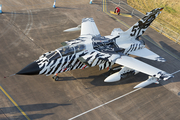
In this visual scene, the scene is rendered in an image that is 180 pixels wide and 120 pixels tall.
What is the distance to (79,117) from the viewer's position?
590 inches

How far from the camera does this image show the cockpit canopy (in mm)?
16297

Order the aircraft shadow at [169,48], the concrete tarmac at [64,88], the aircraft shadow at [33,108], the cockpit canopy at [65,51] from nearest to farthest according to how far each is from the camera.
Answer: the aircraft shadow at [33,108]
the concrete tarmac at [64,88]
the cockpit canopy at [65,51]
the aircraft shadow at [169,48]

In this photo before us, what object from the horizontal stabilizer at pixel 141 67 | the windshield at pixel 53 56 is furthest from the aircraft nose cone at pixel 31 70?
the horizontal stabilizer at pixel 141 67

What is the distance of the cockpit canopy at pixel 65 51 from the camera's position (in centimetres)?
1630

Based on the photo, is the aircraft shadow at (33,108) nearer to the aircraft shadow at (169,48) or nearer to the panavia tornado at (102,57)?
the panavia tornado at (102,57)

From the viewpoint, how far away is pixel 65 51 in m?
16.6

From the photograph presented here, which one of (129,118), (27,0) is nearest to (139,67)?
(129,118)

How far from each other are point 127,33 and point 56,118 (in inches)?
493

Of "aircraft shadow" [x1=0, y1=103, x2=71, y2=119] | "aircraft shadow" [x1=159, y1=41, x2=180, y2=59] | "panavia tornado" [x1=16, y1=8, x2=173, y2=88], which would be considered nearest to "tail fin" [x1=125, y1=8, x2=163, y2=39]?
"panavia tornado" [x1=16, y1=8, x2=173, y2=88]

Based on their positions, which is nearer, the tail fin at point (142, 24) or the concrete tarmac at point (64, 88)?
the concrete tarmac at point (64, 88)

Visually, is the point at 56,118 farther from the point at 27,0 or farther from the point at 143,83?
the point at 27,0

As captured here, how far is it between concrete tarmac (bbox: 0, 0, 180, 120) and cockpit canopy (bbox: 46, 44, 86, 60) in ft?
10.1

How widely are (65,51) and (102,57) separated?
12.6ft

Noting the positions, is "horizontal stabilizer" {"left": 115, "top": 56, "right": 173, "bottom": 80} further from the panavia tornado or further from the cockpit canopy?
the cockpit canopy
